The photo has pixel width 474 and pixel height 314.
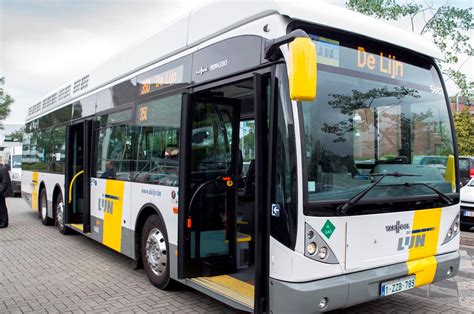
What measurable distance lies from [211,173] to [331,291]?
206cm

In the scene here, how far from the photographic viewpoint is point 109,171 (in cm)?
693

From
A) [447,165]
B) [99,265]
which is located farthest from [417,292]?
[99,265]

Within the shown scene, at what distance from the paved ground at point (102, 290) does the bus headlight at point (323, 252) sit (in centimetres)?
163

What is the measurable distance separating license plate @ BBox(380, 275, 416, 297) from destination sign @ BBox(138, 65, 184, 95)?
308cm

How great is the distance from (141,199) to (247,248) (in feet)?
5.13

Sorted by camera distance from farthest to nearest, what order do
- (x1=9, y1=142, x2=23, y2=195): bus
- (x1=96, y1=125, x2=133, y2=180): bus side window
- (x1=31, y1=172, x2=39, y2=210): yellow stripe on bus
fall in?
(x1=9, y1=142, x2=23, y2=195): bus
(x1=31, y1=172, x2=39, y2=210): yellow stripe on bus
(x1=96, y1=125, x2=133, y2=180): bus side window

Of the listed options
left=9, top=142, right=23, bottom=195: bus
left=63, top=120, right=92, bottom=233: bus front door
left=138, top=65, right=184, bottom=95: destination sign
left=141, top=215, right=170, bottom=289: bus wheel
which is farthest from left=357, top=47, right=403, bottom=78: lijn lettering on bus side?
left=9, top=142, right=23, bottom=195: bus

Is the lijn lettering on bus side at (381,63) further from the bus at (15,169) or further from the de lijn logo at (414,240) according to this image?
Result: the bus at (15,169)

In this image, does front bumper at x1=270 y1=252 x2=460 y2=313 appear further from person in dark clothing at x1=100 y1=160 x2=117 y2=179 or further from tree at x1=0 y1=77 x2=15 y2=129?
tree at x1=0 y1=77 x2=15 y2=129

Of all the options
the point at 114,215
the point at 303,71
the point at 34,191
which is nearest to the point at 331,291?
the point at 303,71

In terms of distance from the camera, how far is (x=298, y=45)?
3.17 m

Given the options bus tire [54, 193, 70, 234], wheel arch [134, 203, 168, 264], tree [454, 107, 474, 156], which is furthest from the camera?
tree [454, 107, 474, 156]

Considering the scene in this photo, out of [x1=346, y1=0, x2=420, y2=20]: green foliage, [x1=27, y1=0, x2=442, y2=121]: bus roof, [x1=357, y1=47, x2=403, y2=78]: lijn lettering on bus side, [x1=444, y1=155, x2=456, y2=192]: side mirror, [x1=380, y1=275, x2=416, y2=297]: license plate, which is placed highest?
[x1=346, y1=0, x2=420, y2=20]: green foliage

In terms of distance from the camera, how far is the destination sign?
5.23 m
